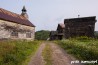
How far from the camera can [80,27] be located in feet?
124

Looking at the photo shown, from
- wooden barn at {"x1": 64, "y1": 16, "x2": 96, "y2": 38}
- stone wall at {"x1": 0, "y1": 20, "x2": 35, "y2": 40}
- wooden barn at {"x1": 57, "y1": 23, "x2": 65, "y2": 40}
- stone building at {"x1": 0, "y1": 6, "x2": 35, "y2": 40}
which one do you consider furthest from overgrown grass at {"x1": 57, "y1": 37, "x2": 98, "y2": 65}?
wooden barn at {"x1": 57, "y1": 23, "x2": 65, "y2": 40}

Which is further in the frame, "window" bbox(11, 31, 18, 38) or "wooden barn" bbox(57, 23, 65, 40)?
"wooden barn" bbox(57, 23, 65, 40)

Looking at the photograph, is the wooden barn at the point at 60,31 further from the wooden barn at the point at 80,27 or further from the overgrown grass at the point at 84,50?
the overgrown grass at the point at 84,50

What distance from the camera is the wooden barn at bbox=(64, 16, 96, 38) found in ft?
120

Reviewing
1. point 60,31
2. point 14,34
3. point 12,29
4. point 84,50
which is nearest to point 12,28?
point 12,29

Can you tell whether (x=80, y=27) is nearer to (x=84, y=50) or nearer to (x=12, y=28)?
(x=12, y=28)

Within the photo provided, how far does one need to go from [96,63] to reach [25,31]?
27.3 metres

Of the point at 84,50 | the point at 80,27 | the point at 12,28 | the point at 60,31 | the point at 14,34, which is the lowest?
the point at 84,50

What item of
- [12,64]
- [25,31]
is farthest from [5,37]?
[12,64]

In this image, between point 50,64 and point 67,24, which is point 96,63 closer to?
point 50,64

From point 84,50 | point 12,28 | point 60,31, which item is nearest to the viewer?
point 84,50

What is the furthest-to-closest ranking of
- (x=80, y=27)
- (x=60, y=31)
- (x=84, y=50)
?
(x=60, y=31) < (x=80, y=27) < (x=84, y=50)

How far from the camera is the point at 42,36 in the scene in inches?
2931

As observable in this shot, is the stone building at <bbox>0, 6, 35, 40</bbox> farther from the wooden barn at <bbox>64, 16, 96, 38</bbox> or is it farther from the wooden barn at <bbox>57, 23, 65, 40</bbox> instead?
the wooden barn at <bbox>57, 23, 65, 40</bbox>
